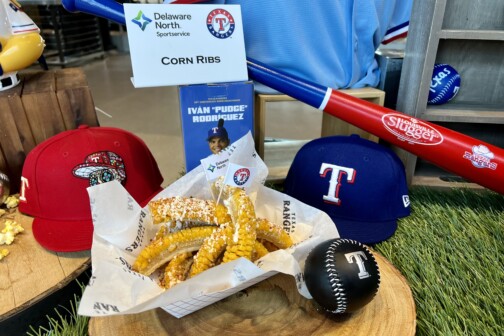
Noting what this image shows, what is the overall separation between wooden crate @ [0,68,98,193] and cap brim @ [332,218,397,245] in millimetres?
719

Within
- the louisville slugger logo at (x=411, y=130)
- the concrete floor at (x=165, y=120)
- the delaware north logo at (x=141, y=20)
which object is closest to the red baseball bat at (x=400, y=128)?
the louisville slugger logo at (x=411, y=130)

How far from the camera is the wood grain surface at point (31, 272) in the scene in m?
0.70

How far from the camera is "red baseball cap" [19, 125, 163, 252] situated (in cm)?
83

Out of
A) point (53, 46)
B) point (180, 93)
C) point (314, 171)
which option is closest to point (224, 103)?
point (180, 93)

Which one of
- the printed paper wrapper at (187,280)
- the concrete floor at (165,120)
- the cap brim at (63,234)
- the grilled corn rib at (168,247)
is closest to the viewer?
the printed paper wrapper at (187,280)

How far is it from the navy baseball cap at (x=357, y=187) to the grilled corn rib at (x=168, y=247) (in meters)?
0.33

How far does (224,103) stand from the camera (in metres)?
0.96

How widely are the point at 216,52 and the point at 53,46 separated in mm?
3305

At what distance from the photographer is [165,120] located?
2.13 meters

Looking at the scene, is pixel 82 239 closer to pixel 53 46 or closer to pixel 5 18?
pixel 5 18

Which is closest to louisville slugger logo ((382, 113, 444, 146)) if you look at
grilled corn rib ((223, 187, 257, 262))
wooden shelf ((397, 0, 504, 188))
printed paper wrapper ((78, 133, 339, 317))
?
wooden shelf ((397, 0, 504, 188))

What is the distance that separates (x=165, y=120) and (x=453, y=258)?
1.63 m

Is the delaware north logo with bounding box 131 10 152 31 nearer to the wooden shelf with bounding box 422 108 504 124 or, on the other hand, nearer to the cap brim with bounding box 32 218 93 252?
the cap brim with bounding box 32 218 93 252

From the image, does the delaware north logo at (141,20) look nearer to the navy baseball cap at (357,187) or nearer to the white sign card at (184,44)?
the white sign card at (184,44)
